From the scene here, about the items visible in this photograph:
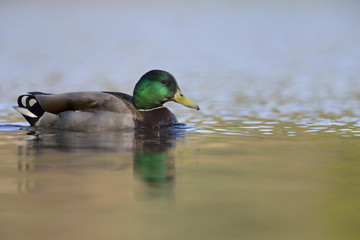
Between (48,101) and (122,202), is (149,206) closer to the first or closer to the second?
(122,202)

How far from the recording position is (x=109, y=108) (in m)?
8.80

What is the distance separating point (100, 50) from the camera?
71.2 ft

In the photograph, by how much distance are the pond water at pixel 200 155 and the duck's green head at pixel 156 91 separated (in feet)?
1.37

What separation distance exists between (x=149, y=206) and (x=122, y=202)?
0.21m

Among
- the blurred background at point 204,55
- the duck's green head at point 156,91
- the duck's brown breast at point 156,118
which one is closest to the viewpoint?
the duck's brown breast at point 156,118

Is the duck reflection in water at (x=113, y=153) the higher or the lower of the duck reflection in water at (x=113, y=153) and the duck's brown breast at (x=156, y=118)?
the lower

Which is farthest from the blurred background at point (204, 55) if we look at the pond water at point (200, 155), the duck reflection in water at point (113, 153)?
the duck reflection in water at point (113, 153)

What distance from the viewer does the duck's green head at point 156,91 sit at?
363 inches

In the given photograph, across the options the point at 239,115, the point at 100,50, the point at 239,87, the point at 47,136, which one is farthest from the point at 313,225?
the point at 100,50

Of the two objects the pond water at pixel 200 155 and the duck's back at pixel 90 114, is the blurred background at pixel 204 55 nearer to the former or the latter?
the pond water at pixel 200 155

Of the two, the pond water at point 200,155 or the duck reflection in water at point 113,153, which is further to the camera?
the duck reflection in water at point 113,153

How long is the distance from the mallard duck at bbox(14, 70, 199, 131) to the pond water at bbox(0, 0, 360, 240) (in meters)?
0.20

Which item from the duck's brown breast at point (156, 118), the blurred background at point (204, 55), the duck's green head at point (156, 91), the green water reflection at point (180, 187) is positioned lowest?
the green water reflection at point (180, 187)

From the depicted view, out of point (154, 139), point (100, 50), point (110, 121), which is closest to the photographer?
point (154, 139)
